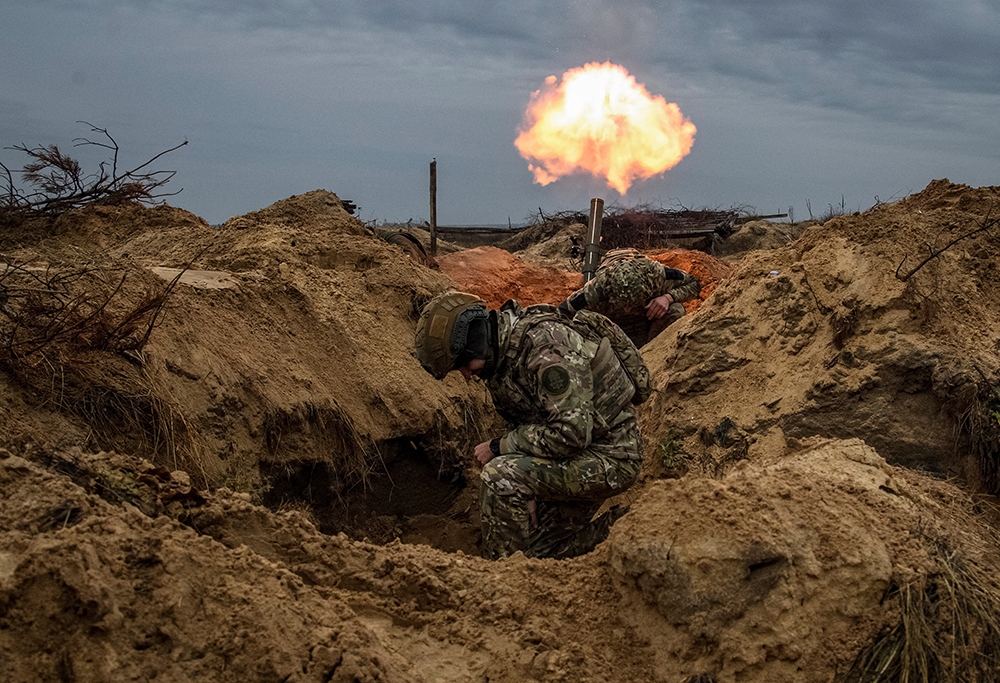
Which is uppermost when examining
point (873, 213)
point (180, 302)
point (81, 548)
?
point (873, 213)

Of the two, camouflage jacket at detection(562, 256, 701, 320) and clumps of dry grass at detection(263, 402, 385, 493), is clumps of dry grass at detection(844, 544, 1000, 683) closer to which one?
clumps of dry grass at detection(263, 402, 385, 493)

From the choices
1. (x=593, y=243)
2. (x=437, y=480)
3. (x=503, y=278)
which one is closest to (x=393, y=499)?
(x=437, y=480)

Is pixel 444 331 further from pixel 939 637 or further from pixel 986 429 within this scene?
pixel 986 429

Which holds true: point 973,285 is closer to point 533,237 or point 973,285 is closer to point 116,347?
point 116,347

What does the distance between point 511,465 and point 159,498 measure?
213 cm

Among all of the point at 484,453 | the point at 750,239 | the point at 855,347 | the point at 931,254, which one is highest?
the point at 750,239

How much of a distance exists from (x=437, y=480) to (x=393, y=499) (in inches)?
16.9

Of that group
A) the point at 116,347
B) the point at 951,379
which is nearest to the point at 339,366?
the point at 116,347

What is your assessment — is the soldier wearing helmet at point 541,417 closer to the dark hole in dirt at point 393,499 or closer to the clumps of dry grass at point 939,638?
the dark hole in dirt at point 393,499

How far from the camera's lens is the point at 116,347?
A: 5164 millimetres

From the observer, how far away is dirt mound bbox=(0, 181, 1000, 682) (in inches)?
112

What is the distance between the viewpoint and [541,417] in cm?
506

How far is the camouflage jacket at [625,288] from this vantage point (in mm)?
7633

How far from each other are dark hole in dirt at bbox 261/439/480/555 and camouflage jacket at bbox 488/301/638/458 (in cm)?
164
